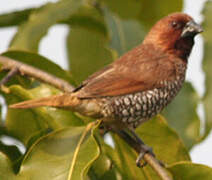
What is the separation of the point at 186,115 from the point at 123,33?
2.66 ft

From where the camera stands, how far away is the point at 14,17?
394 centimetres

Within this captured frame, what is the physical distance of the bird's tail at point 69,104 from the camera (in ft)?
9.83

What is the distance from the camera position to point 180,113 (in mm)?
3771

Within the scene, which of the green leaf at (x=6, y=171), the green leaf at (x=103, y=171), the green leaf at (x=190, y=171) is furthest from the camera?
the green leaf at (x=103, y=171)

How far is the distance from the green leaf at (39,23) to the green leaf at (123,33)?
0.30 m

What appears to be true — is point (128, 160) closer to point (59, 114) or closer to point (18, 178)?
point (59, 114)

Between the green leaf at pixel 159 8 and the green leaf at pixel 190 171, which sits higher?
the green leaf at pixel 159 8

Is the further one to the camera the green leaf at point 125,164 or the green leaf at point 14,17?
the green leaf at point 14,17

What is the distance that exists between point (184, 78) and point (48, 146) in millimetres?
1702

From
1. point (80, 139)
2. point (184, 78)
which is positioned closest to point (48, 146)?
point (80, 139)

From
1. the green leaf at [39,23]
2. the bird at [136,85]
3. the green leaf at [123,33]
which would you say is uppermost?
the green leaf at [39,23]

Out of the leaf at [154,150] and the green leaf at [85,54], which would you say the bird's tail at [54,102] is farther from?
the green leaf at [85,54]

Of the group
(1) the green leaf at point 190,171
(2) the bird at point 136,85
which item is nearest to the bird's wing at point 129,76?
(2) the bird at point 136,85

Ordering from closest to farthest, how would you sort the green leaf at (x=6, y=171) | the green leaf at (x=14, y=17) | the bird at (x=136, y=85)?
the green leaf at (x=6, y=171), the bird at (x=136, y=85), the green leaf at (x=14, y=17)
